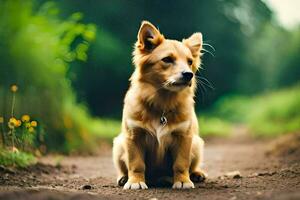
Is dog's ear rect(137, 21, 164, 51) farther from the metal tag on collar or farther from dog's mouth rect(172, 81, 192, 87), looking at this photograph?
the metal tag on collar

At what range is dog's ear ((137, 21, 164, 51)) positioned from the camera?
560 centimetres

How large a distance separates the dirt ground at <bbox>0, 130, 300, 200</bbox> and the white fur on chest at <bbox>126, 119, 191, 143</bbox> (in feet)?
1.86

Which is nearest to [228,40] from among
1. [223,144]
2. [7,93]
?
[223,144]

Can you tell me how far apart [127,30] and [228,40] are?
5.20 meters

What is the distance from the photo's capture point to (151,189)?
17.1 feet

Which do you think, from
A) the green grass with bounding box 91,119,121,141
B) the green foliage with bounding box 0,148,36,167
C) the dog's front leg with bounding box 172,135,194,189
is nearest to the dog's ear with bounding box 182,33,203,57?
the dog's front leg with bounding box 172,135,194,189

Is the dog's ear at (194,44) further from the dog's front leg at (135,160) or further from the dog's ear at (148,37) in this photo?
the dog's front leg at (135,160)

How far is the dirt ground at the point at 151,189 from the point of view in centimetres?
437

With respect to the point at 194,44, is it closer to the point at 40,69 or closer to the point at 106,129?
the point at 40,69

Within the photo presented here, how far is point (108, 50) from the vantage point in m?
16.5

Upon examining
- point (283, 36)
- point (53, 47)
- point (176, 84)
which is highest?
point (283, 36)

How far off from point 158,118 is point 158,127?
0.12 m

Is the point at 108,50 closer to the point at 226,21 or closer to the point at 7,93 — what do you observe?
the point at 226,21

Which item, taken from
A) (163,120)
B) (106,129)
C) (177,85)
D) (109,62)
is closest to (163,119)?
(163,120)
